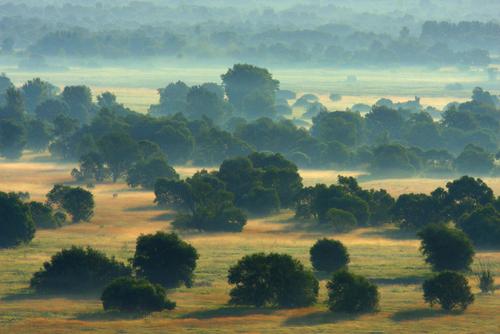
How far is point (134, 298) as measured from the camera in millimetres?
65062

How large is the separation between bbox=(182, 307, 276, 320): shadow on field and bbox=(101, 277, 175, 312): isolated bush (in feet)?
5.51

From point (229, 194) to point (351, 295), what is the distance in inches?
1485

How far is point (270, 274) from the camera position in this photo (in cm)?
6700

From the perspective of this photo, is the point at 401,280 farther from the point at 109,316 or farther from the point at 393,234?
the point at 393,234

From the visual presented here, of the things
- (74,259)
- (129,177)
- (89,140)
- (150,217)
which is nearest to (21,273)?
(74,259)

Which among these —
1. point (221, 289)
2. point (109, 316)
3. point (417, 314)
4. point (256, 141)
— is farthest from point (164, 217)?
point (256, 141)

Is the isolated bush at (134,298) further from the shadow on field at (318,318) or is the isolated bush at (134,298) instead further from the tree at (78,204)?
the tree at (78,204)

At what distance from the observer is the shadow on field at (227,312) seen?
6397 cm

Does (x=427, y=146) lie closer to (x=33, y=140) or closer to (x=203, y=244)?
(x=33, y=140)

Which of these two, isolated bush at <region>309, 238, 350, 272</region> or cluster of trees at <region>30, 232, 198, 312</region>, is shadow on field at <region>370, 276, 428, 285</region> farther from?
cluster of trees at <region>30, 232, 198, 312</region>

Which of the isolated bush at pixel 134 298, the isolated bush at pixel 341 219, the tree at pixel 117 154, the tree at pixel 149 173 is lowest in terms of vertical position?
the isolated bush at pixel 134 298

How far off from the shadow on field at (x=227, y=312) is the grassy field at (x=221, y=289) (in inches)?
1.9

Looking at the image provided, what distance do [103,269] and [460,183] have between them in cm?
3663

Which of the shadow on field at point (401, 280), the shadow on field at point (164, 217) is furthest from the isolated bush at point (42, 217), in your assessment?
the shadow on field at point (401, 280)
